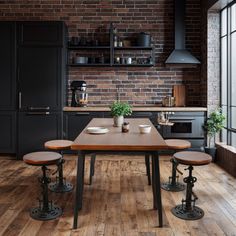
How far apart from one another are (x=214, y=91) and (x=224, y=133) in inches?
28.7

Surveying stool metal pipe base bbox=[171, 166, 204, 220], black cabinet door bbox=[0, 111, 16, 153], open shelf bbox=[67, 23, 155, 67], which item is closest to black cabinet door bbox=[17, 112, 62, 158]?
black cabinet door bbox=[0, 111, 16, 153]

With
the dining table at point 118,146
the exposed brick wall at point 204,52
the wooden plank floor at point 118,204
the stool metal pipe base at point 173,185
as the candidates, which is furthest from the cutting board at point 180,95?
the dining table at point 118,146

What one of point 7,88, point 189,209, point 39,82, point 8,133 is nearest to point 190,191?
point 189,209

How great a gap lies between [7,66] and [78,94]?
1293mm

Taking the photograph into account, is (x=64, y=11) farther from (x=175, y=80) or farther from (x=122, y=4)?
(x=175, y=80)

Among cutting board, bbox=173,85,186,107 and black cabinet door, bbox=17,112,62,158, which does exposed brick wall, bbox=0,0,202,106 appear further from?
black cabinet door, bbox=17,112,62,158

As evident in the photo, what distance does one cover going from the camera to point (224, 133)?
541 cm

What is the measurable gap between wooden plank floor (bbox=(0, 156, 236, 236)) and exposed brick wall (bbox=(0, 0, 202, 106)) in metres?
1.78

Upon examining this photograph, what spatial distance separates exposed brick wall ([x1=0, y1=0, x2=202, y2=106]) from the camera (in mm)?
5973

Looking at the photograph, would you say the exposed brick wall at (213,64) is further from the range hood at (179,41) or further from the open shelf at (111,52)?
the open shelf at (111,52)

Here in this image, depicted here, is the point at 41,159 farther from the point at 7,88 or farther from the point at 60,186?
the point at 7,88

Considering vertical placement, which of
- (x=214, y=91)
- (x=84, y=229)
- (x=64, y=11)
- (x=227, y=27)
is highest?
(x=64, y=11)

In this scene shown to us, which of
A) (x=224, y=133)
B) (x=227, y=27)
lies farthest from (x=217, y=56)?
(x=224, y=133)

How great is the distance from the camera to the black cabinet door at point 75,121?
A: 552 centimetres
